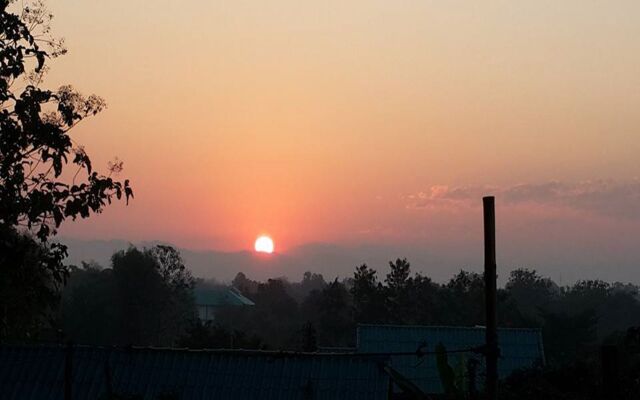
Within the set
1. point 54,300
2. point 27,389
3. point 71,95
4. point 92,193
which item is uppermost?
point 71,95

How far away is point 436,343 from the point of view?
33031mm

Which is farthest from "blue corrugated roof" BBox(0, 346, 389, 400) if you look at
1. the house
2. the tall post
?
the house

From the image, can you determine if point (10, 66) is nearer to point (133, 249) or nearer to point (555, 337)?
point (555, 337)

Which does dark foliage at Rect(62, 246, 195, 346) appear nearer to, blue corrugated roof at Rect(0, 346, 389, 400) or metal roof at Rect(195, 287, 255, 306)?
metal roof at Rect(195, 287, 255, 306)

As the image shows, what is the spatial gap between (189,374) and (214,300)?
5131 inches

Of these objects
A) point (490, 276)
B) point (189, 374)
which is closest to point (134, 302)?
point (189, 374)

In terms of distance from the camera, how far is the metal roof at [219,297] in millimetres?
140625

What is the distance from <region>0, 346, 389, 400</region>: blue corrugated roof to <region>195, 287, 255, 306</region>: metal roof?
395ft

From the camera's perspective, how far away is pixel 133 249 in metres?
82.6

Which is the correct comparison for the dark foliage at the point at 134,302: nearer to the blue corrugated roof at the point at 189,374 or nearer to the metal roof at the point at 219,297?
the metal roof at the point at 219,297

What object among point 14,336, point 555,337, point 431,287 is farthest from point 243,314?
point 14,336

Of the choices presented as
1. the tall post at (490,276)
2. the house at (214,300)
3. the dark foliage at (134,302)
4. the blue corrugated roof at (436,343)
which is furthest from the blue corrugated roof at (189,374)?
the house at (214,300)

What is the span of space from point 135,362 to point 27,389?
2133 millimetres

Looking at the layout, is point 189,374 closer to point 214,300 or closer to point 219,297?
point 214,300
